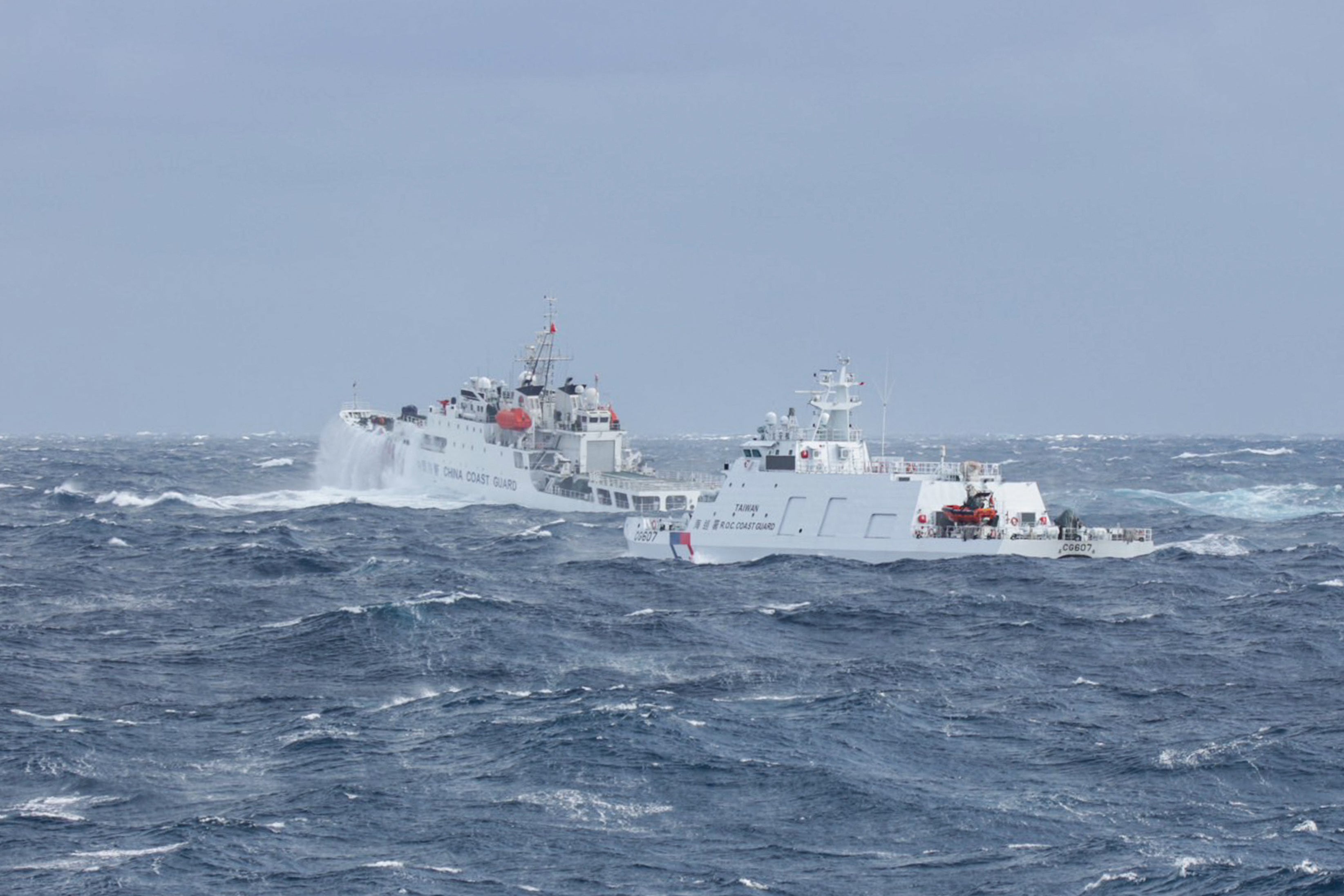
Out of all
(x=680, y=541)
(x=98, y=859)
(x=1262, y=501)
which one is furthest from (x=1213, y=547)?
(x=98, y=859)

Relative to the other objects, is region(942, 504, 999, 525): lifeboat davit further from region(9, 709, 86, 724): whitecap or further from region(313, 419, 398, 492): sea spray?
region(313, 419, 398, 492): sea spray

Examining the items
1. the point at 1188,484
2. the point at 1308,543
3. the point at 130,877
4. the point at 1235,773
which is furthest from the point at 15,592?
the point at 1188,484

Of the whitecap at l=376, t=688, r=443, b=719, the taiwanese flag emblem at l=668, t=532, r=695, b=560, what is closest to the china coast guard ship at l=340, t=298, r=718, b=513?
the taiwanese flag emblem at l=668, t=532, r=695, b=560

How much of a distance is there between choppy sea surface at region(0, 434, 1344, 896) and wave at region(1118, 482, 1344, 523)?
90.9 feet

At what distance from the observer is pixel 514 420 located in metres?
89.2

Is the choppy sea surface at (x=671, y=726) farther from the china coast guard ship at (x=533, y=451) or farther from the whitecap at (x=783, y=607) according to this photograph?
the china coast guard ship at (x=533, y=451)

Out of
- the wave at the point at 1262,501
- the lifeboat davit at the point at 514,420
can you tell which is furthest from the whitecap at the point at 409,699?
the wave at the point at 1262,501

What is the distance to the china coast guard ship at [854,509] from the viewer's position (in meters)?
52.8

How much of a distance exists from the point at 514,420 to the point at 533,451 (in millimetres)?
2378

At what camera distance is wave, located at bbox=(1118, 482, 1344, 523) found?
8350cm

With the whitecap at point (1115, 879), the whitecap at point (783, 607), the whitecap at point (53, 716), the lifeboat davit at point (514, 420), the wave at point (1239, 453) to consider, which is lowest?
the whitecap at point (1115, 879)

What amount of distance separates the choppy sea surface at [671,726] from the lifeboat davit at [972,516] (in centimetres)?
234

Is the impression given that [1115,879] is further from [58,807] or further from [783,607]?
[783,607]

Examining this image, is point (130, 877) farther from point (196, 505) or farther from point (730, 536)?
point (196, 505)
